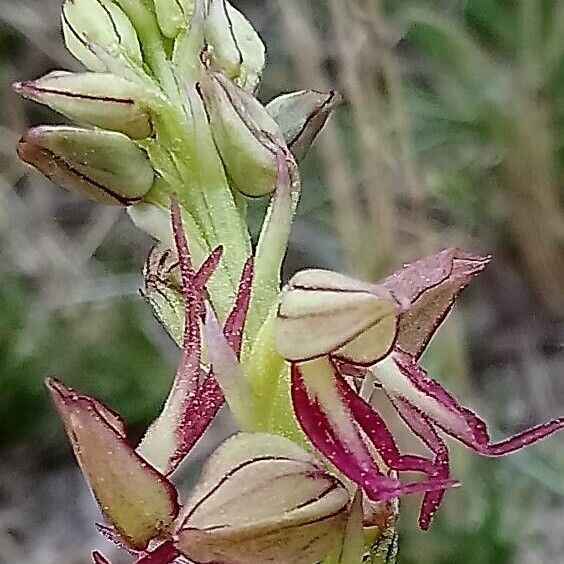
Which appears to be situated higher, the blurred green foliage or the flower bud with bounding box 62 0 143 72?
the flower bud with bounding box 62 0 143 72

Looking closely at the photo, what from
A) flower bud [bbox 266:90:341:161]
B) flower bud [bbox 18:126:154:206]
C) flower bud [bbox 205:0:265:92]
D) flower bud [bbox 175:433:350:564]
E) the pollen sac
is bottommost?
flower bud [bbox 175:433:350:564]

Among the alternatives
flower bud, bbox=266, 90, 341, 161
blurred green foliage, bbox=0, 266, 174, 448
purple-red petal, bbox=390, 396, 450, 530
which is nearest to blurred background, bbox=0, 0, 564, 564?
blurred green foliage, bbox=0, 266, 174, 448

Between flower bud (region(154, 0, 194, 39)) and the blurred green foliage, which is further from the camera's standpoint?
the blurred green foliage

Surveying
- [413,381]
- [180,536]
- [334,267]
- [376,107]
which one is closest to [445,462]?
[413,381]

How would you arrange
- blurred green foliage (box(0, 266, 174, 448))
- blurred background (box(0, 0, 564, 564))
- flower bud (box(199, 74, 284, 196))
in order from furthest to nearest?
1. blurred green foliage (box(0, 266, 174, 448))
2. blurred background (box(0, 0, 564, 564))
3. flower bud (box(199, 74, 284, 196))

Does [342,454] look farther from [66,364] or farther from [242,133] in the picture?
[66,364]

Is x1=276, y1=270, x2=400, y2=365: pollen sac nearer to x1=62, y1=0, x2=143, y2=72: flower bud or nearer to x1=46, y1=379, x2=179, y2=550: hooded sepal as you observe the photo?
x1=46, y1=379, x2=179, y2=550: hooded sepal
